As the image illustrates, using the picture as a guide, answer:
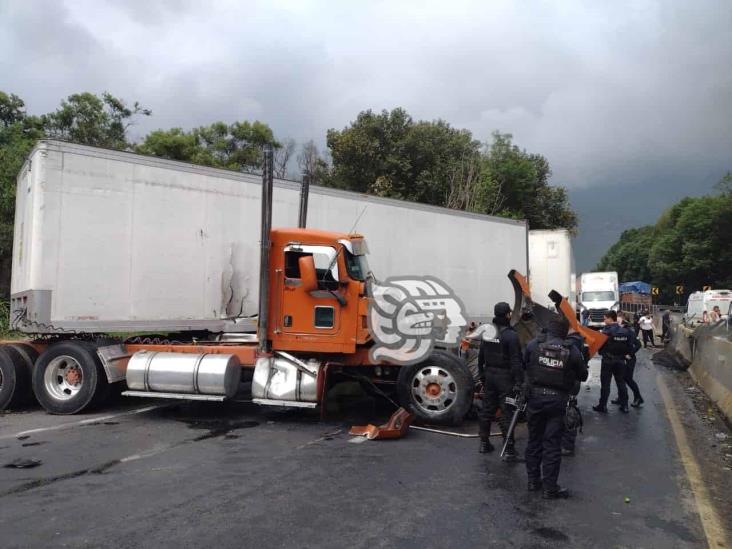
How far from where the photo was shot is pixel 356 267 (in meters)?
7.87

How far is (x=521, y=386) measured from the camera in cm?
616

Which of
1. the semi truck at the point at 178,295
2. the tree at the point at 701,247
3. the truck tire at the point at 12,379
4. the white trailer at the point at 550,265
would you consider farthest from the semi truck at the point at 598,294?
the tree at the point at 701,247

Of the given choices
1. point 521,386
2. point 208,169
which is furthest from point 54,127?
point 521,386

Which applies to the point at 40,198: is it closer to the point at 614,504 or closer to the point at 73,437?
the point at 73,437

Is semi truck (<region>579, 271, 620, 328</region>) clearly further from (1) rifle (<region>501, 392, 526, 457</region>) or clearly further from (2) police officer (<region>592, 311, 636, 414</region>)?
(1) rifle (<region>501, 392, 526, 457</region>)

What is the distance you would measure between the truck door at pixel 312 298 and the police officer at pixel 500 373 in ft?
7.11

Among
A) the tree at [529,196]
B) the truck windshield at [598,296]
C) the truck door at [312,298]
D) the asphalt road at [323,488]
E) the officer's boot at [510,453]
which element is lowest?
the asphalt road at [323,488]

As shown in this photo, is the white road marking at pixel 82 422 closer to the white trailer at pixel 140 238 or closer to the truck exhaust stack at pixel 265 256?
the white trailer at pixel 140 238

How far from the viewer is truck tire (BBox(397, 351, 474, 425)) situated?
7.34 meters

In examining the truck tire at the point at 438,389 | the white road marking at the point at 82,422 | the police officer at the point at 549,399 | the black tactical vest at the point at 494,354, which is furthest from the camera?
the truck tire at the point at 438,389

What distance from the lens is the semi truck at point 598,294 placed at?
28797 millimetres

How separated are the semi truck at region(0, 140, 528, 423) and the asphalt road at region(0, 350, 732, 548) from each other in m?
0.56

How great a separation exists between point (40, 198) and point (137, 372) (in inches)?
99.3
